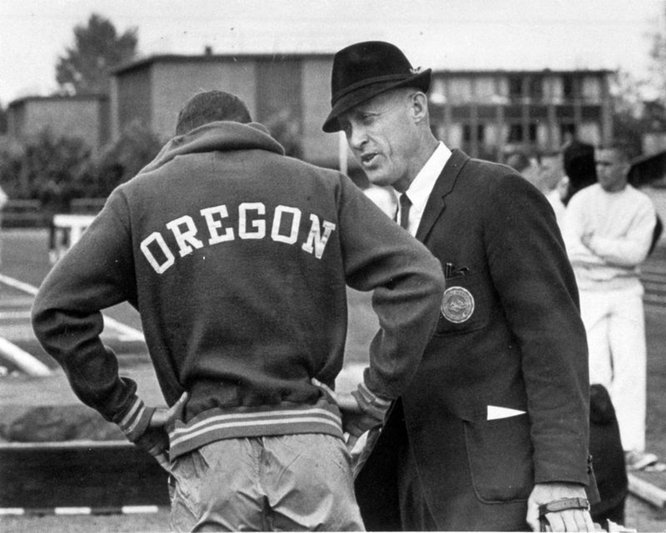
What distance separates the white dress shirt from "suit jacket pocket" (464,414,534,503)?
22.0 inches

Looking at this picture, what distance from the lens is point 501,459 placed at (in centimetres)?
324

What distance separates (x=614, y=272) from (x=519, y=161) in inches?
87.2

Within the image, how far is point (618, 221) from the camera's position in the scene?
8.05 meters

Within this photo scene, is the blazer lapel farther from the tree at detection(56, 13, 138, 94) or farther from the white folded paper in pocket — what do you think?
the tree at detection(56, 13, 138, 94)

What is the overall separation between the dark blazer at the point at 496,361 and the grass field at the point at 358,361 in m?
3.16

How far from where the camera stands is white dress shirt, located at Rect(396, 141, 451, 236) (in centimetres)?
341

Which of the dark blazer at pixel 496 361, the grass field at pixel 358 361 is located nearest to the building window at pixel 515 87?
the grass field at pixel 358 361

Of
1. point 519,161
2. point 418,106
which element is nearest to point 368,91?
point 418,106

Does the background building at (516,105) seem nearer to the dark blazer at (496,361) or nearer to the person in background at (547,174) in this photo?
the person in background at (547,174)

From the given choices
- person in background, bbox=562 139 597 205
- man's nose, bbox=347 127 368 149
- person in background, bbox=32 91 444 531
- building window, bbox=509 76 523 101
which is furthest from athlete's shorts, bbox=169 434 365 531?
building window, bbox=509 76 523 101

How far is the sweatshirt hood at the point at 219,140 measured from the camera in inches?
117

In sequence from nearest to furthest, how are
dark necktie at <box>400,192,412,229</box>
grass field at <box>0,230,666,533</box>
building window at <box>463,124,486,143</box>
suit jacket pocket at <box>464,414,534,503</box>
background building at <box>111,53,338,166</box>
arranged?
suit jacket pocket at <box>464,414,534,503</box> → dark necktie at <box>400,192,412,229</box> → grass field at <box>0,230,666,533</box> → background building at <box>111,53,338,166</box> → building window at <box>463,124,486,143</box>

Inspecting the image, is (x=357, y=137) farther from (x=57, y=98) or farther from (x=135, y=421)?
(x=57, y=98)

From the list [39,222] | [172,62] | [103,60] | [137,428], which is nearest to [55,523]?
[137,428]
